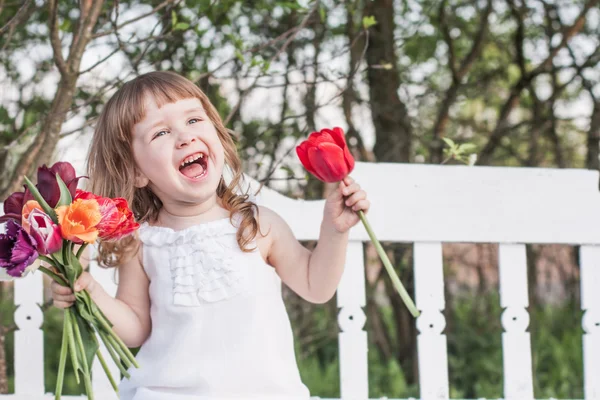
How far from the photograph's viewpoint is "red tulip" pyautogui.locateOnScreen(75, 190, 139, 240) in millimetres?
1084

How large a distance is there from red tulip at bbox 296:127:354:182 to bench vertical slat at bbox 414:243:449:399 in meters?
0.66

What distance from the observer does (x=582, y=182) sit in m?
1.76

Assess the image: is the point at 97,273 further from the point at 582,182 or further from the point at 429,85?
the point at 429,85

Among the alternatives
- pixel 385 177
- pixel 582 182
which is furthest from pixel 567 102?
pixel 385 177

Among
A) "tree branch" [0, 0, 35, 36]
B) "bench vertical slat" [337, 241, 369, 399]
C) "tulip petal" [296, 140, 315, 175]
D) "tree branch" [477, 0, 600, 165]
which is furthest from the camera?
"tree branch" [477, 0, 600, 165]

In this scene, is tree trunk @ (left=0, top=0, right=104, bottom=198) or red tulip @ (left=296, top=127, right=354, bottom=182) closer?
red tulip @ (left=296, top=127, right=354, bottom=182)

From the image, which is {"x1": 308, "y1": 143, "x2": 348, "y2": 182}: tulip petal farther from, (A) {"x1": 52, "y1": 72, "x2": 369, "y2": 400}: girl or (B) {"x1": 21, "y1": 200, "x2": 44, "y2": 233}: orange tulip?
(B) {"x1": 21, "y1": 200, "x2": 44, "y2": 233}: orange tulip

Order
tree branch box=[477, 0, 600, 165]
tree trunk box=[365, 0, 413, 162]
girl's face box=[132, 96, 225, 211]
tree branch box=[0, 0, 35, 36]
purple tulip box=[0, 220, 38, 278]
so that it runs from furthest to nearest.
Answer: tree branch box=[477, 0, 600, 165]
tree trunk box=[365, 0, 413, 162]
tree branch box=[0, 0, 35, 36]
girl's face box=[132, 96, 225, 211]
purple tulip box=[0, 220, 38, 278]

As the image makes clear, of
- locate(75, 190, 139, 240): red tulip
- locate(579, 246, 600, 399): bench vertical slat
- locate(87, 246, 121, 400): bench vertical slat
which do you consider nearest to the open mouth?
locate(75, 190, 139, 240): red tulip

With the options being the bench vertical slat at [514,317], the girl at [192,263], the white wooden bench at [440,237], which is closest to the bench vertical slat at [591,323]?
the white wooden bench at [440,237]

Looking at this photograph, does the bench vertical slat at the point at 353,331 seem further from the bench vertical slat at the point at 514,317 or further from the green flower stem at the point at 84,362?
the green flower stem at the point at 84,362

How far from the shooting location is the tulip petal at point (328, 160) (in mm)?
1105

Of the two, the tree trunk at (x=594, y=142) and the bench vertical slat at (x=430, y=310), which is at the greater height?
the tree trunk at (x=594, y=142)

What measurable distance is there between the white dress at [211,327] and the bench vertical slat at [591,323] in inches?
29.8
